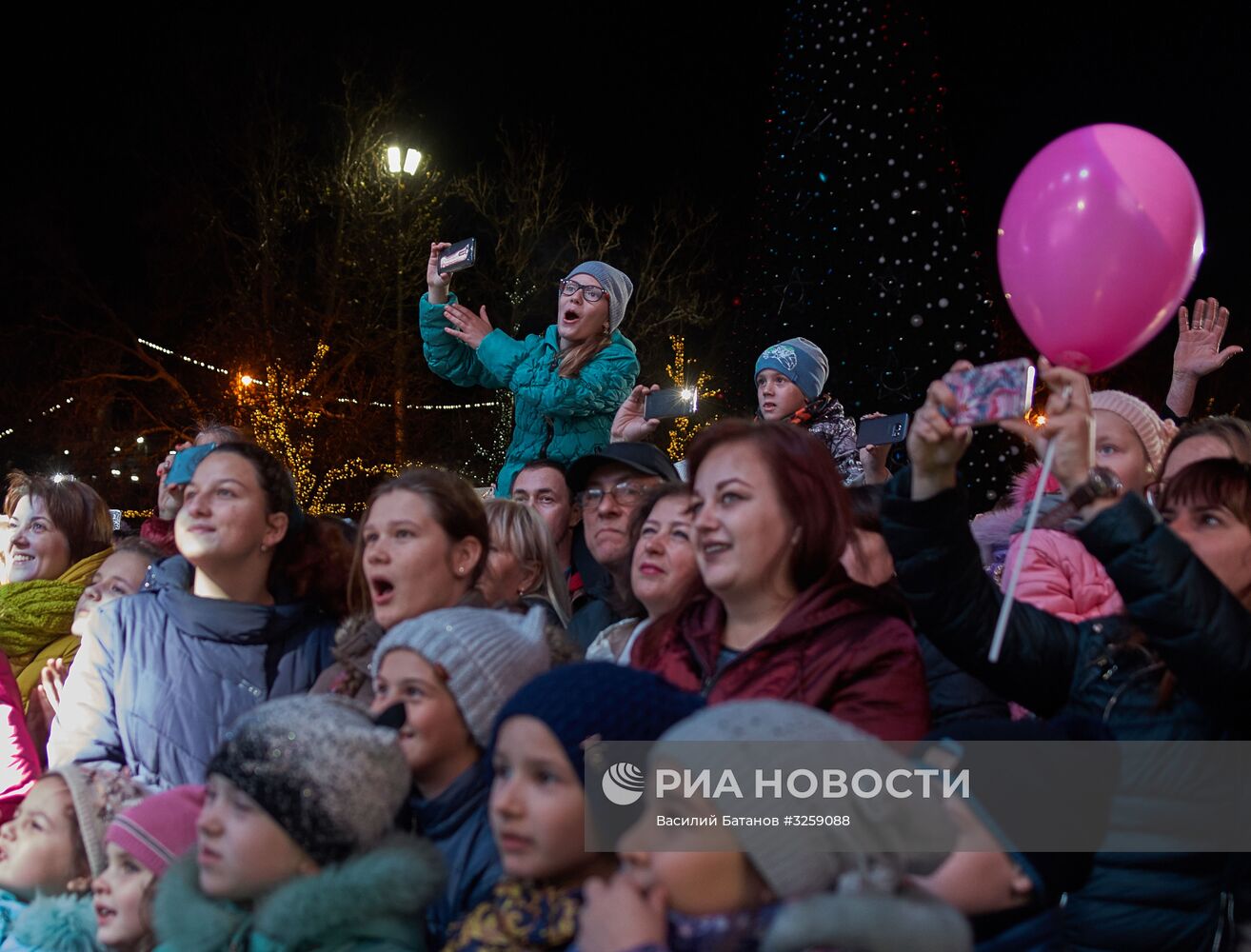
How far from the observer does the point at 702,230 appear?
19.5m

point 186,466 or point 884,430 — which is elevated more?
point 884,430

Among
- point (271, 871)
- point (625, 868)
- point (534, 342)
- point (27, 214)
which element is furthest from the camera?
point (27, 214)

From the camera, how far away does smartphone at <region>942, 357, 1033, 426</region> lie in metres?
2.52

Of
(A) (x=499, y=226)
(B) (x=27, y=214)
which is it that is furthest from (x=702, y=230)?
(B) (x=27, y=214)

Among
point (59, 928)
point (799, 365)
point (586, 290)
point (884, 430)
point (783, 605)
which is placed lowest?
point (59, 928)

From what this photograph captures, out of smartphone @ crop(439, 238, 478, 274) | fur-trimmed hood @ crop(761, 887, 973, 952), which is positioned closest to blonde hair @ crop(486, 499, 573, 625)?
smartphone @ crop(439, 238, 478, 274)

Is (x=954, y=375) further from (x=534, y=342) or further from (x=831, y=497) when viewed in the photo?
(x=534, y=342)

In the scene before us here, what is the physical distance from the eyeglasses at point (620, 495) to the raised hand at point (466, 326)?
1673 mm

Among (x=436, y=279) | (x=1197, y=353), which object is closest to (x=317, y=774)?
(x=436, y=279)

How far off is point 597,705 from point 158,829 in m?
1.29

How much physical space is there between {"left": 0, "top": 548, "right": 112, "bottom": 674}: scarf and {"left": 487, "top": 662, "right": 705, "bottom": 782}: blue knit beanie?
146 inches

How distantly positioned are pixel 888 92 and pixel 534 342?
3.93 meters

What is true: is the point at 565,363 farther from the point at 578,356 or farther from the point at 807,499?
the point at 807,499

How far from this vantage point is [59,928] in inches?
123
